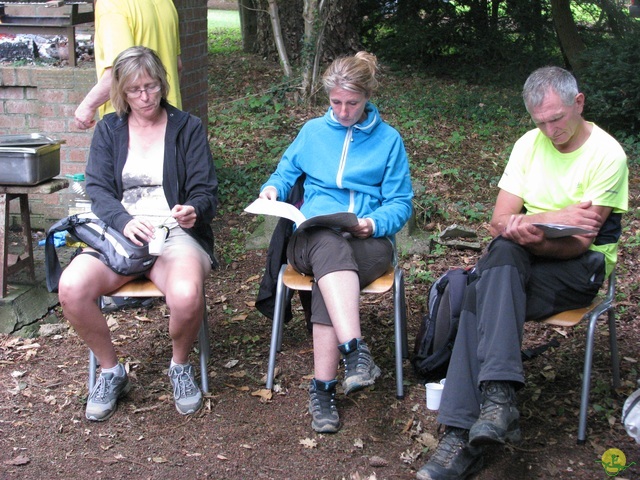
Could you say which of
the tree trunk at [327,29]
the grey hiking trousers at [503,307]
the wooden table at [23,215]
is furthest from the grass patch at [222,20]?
the grey hiking trousers at [503,307]

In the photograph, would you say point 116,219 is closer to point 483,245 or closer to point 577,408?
point 577,408

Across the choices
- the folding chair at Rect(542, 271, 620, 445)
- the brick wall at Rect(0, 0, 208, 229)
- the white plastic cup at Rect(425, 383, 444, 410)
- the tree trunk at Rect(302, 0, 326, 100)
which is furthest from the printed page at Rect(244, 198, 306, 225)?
the tree trunk at Rect(302, 0, 326, 100)

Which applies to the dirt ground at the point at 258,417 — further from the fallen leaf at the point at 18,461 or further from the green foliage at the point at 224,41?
the green foliage at the point at 224,41

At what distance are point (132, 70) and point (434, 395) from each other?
6.45 feet

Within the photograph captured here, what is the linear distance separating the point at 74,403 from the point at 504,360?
201cm

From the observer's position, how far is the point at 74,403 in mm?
3797

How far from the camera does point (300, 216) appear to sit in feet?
11.8

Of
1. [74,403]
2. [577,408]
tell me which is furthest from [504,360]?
[74,403]

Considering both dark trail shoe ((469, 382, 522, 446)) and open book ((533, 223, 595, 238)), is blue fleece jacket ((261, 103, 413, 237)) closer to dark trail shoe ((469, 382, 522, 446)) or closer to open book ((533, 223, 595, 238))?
open book ((533, 223, 595, 238))

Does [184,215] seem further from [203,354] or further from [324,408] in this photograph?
[324,408]

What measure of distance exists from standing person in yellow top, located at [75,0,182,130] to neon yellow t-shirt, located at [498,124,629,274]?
1928 mm

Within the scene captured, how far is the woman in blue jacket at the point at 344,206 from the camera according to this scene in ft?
→ 11.3

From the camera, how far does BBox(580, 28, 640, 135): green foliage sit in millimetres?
7920

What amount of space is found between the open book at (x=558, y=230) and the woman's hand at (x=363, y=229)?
0.76 meters
